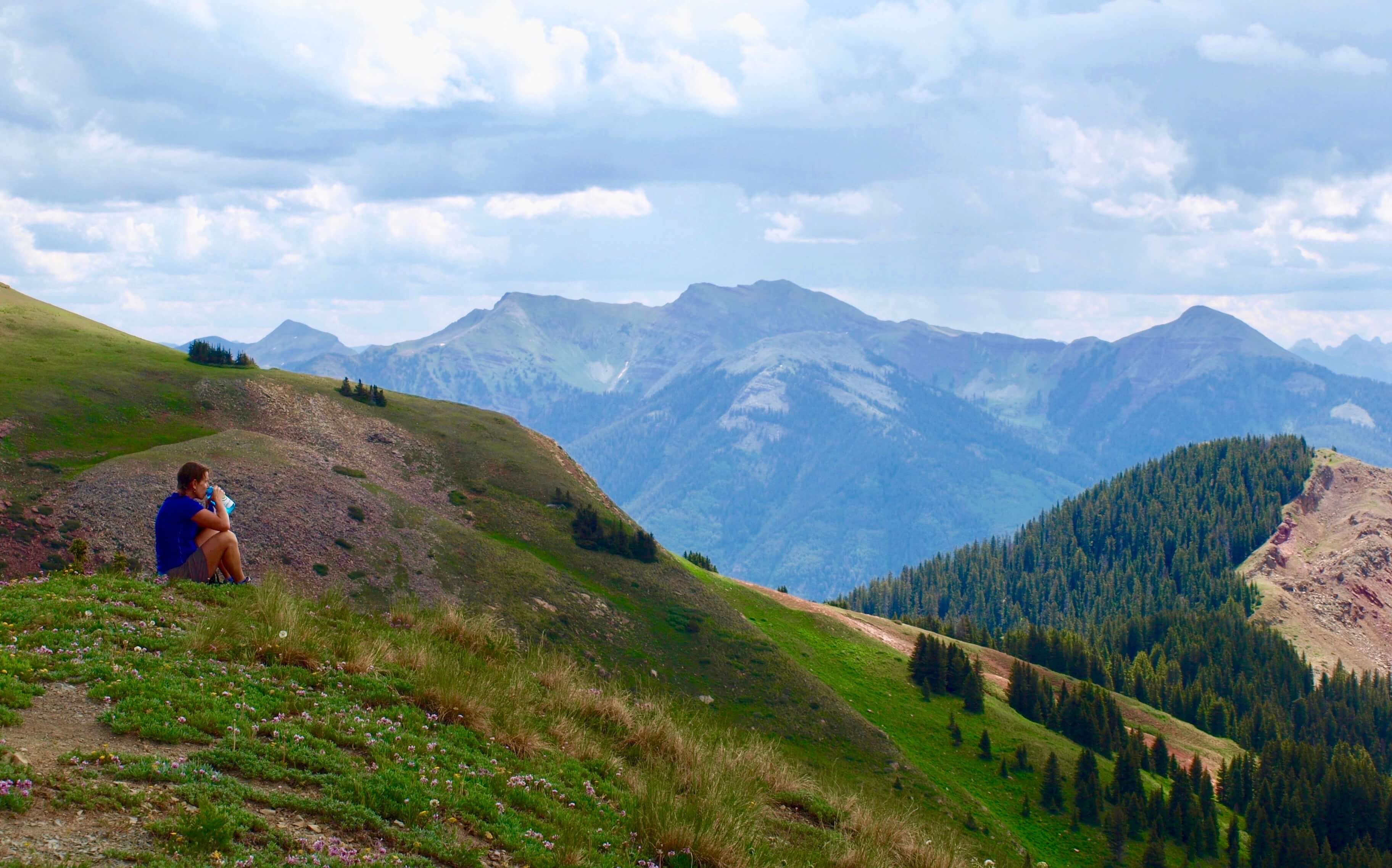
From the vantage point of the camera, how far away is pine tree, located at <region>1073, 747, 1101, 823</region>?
70375 millimetres

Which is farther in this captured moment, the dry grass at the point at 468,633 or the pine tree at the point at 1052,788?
the pine tree at the point at 1052,788

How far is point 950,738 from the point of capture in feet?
235

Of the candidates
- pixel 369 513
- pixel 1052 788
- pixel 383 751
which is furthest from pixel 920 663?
pixel 383 751

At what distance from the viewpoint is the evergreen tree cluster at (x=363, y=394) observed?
259ft

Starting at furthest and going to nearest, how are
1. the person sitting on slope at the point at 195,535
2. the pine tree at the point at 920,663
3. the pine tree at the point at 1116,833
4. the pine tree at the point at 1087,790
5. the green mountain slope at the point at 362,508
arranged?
the pine tree at the point at 920,663, the pine tree at the point at 1087,790, the pine tree at the point at 1116,833, the green mountain slope at the point at 362,508, the person sitting on slope at the point at 195,535

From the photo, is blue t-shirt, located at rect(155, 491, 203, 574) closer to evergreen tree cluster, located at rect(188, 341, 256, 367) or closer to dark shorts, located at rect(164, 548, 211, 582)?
dark shorts, located at rect(164, 548, 211, 582)

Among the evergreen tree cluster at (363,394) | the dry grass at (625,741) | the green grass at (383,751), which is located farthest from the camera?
the evergreen tree cluster at (363,394)

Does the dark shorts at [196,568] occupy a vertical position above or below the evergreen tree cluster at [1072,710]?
above

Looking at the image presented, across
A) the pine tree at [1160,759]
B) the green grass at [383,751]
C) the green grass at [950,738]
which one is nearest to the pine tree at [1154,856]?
the green grass at [950,738]

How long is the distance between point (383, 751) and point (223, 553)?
9329mm

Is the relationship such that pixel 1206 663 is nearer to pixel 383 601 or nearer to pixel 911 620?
pixel 911 620

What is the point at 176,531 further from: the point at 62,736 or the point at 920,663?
the point at 920,663

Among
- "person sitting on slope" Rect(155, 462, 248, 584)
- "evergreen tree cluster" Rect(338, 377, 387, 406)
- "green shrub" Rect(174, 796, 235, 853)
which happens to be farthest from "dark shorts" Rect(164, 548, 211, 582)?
"evergreen tree cluster" Rect(338, 377, 387, 406)

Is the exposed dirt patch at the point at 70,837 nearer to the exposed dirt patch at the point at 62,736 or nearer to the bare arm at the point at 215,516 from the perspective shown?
the exposed dirt patch at the point at 62,736
